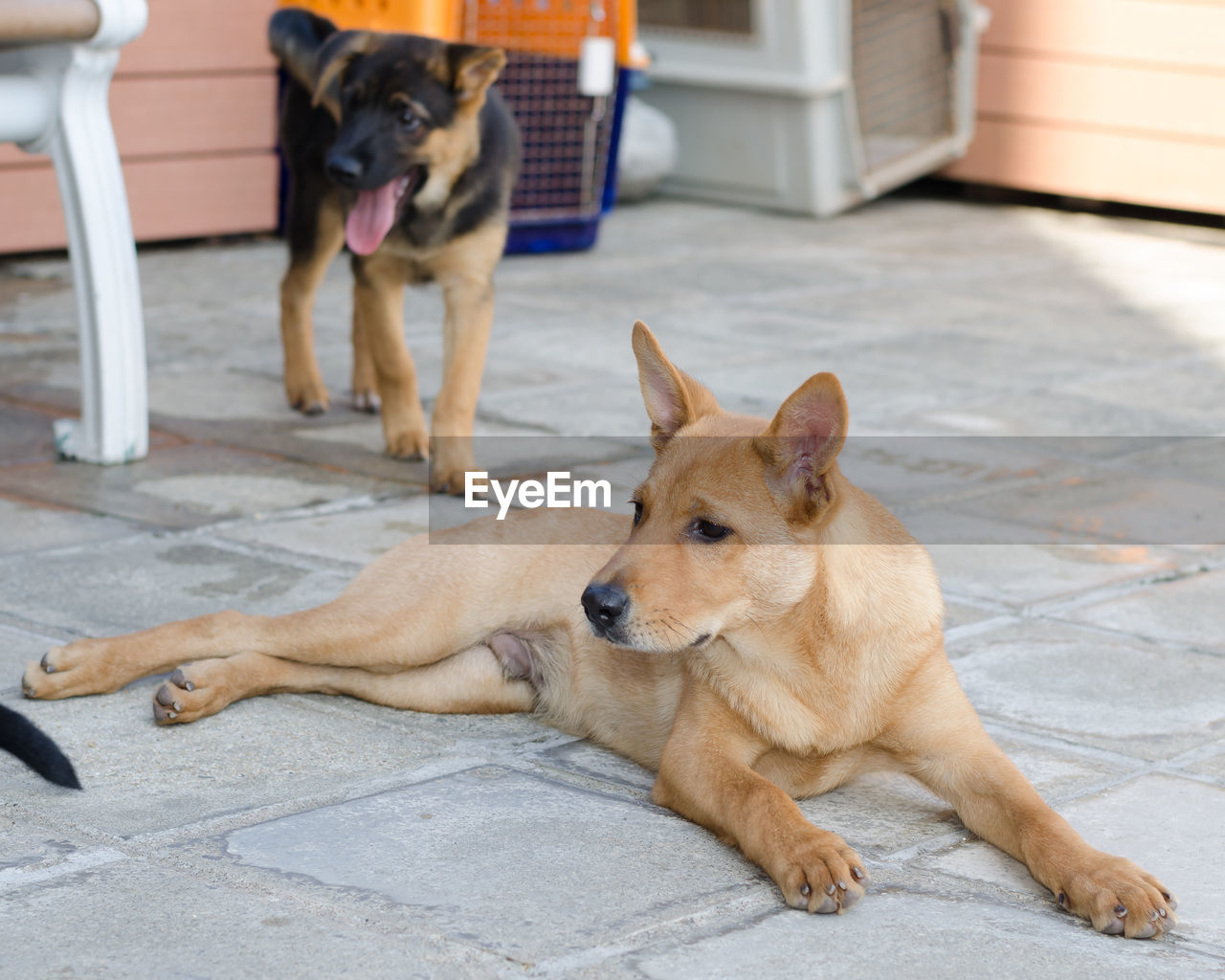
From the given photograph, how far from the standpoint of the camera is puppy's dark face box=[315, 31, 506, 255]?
5.37m

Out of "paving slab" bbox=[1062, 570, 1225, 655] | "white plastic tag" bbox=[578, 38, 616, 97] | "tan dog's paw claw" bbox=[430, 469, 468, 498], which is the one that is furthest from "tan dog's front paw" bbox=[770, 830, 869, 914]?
"white plastic tag" bbox=[578, 38, 616, 97]

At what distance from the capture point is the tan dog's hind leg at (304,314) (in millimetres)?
6078

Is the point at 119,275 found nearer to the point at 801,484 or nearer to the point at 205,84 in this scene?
the point at 801,484

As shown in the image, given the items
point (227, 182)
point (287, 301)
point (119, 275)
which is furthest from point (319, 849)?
point (227, 182)

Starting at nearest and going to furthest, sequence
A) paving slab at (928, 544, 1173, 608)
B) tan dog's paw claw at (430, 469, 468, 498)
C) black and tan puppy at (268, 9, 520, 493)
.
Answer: paving slab at (928, 544, 1173, 608) < tan dog's paw claw at (430, 469, 468, 498) < black and tan puppy at (268, 9, 520, 493)

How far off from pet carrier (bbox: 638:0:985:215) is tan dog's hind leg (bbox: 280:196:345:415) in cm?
541

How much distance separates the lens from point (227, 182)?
9539mm

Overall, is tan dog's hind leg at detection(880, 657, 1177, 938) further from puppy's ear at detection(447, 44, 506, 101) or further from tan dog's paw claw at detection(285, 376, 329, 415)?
tan dog's paw claw at detection(285, 376, 329, 415)

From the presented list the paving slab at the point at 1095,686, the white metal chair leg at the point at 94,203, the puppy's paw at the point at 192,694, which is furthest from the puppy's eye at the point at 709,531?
the white metal chair leg at the point at 94,203

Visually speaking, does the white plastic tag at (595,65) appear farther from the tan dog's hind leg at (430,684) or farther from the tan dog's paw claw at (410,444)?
the tan dog's hind leg at (430,684)

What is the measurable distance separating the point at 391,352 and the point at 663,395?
2.44 metres

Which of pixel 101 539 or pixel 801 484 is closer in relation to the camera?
pixel 801 484

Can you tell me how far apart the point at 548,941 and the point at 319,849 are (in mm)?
490

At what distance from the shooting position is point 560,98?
938 cm
